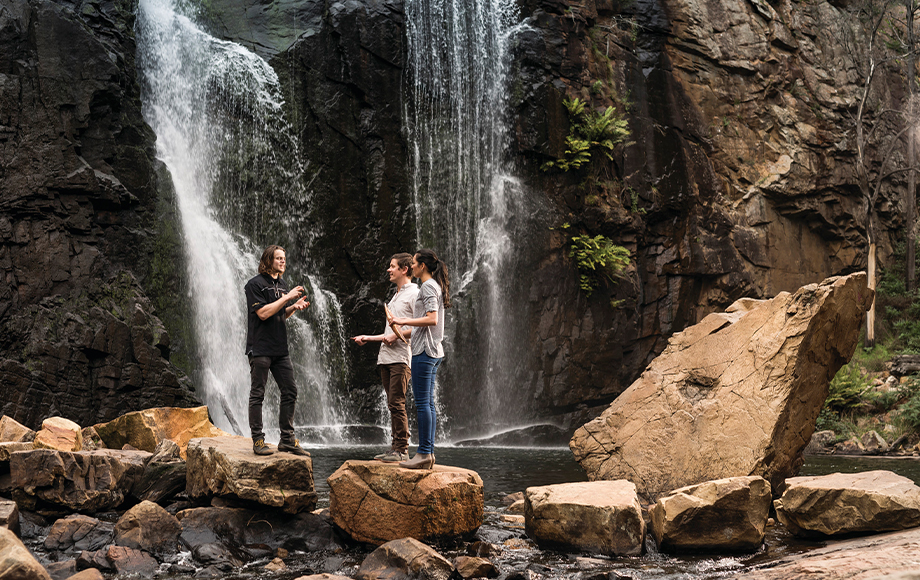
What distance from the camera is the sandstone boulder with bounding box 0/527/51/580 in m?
4.41

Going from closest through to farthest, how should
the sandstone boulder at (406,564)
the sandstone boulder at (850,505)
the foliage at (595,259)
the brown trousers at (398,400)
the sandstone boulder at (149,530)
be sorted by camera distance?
the sandstone boulder at (406,564)
the sandstone boulder at (850,505)
the sandstone boulder at (149,530)
the brown trousers at (398,400)
the foliage at (595,259)

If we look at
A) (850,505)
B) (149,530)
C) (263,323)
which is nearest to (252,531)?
(149,530)

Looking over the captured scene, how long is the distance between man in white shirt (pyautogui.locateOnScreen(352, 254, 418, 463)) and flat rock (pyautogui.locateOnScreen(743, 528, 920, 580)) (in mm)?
3218

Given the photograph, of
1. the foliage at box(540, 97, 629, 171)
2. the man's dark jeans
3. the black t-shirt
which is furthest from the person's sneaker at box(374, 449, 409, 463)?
the foliage at box(540, 97, 629, 171)

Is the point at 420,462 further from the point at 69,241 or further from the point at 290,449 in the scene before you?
the point at 69,241

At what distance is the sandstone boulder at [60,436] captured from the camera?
8.06 m

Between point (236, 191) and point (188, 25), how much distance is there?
476cm

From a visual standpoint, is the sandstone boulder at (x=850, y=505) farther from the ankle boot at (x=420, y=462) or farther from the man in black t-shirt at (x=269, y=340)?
the man in black t-shirt at (x=269, y=340)

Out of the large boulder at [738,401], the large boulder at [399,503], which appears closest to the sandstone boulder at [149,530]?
the large boulder at [399,503]

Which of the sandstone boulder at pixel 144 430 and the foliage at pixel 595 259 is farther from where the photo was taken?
the foliage at pixel 595 259

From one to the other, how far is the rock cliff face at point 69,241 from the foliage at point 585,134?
38.1ft

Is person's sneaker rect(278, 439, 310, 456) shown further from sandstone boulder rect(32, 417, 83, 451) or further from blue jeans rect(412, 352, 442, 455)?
sandstone boulder rect(32, 417, 83, 451)

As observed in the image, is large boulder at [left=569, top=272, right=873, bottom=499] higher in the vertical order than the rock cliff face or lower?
lower

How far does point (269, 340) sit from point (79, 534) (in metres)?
2.42
